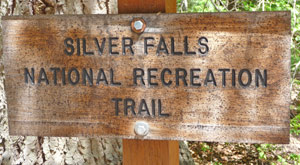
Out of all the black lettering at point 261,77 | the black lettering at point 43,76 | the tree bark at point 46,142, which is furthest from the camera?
the tree bark at point 46,142

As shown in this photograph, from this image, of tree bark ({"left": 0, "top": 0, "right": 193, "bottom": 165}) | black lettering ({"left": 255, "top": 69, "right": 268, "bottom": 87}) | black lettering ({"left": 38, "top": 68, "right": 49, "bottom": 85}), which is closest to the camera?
black lettering ({"left": 255, "top": 69, "right": 268, "bottom": 87})

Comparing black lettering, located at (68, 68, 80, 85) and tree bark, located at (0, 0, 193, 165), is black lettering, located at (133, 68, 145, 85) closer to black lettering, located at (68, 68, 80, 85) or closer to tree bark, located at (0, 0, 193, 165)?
black lettering, located at (68, 68, 80, 85)

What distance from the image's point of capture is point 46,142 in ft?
6.15

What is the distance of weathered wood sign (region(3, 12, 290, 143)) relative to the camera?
3.47 ft

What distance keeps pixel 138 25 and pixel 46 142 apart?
1.15 m

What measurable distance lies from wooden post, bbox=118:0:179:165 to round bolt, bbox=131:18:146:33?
9 centimetres

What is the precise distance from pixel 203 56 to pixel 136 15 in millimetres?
288

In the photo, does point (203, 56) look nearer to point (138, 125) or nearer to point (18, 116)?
point (138, 125)

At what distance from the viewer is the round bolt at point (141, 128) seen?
1.11 meters

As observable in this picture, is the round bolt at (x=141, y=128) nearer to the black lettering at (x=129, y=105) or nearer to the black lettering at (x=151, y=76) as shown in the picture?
the black lettering at (x=129, y=105)

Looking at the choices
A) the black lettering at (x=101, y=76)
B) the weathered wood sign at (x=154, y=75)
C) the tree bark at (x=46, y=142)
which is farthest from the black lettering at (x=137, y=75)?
the tree bark at (x=46, y=142)

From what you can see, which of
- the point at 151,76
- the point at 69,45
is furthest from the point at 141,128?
the point at 69,45

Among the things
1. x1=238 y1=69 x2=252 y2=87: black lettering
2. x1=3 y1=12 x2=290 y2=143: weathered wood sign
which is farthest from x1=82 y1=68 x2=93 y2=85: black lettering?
x1=238 y1=69 x2=252 y2=87: black lettering

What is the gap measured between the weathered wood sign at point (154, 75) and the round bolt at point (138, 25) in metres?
0.01
